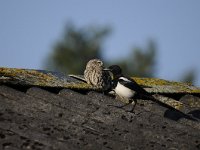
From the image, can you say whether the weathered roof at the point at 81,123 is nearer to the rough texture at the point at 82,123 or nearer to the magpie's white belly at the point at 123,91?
the rough texture at the point at 82,123

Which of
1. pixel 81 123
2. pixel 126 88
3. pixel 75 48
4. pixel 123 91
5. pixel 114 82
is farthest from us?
pixel 75 48

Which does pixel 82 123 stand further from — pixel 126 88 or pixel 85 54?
pixel 85 54

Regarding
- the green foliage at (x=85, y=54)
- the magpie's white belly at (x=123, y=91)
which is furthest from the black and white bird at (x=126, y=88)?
the green foliage at (x=85, y=54)

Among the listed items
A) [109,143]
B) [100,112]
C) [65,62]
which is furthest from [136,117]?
[65,62]

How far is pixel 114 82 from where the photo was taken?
670 centimetres

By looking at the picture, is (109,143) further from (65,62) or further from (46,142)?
(65,62)

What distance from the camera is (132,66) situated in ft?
158

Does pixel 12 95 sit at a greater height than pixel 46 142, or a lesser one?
greater

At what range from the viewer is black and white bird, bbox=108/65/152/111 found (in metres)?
5.88

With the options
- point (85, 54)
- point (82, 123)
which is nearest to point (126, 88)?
point (82, 123)

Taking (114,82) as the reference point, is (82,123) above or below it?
below

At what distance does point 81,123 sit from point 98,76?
96.1 inches

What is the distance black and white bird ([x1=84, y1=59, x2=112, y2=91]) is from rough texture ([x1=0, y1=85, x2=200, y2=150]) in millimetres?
809

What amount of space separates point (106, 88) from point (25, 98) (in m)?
1.73
